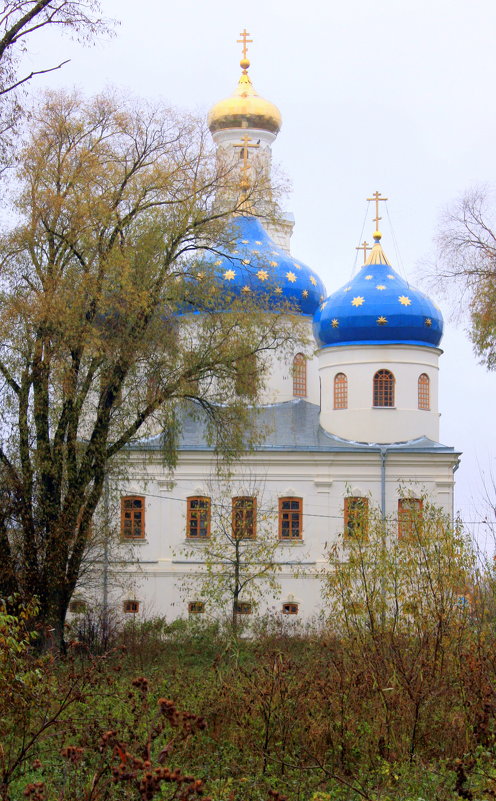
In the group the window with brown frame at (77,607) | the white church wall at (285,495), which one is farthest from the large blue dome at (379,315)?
the window with brown frame at (77,607)

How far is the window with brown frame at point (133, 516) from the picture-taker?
94.3ft

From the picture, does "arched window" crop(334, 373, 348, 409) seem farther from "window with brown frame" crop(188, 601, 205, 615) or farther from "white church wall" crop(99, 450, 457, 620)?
"window with brown frame" crop(188, 601, 205, 615)

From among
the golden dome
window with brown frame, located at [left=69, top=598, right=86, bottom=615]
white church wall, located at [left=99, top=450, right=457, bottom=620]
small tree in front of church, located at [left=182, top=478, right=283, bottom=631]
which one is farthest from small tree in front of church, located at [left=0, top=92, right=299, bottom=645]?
the golden dome

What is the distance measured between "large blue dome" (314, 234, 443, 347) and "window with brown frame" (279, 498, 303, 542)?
4.12 metres

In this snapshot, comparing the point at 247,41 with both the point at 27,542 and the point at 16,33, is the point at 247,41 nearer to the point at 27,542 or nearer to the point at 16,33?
the point at 27,542

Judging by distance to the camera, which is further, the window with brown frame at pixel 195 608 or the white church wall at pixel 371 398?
the white church wall at pixel 371 398

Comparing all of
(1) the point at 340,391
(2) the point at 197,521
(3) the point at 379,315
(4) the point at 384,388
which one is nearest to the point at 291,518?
(2) the point at 197,521

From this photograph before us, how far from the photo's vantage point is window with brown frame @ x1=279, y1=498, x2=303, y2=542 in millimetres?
29016

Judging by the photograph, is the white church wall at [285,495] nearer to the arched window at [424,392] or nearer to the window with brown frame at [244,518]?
the window with brown frame at [244,518]

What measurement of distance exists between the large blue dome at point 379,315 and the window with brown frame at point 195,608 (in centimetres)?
734

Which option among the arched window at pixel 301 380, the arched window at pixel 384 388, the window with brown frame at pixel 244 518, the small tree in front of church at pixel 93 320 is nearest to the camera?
the small tree in front of church at pixel 93 320

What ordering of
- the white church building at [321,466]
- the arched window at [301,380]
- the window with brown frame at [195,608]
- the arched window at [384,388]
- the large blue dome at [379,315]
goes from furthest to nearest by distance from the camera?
1. the arched window at [301,380]
2. the arched window at [384,388]
3. the large blue dome at [379,315]
4. the white church building at [321,466]
5. the window with brown frame at [195,608]

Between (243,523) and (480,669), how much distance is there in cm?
1578

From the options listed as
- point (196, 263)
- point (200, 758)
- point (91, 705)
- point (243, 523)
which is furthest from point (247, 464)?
point (200, 758)
